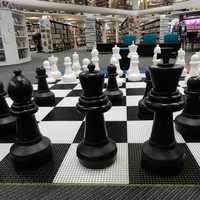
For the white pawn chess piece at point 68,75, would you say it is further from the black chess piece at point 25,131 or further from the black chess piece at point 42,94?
the black chess piece at point 25,131

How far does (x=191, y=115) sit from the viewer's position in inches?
45.4

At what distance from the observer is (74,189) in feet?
2.48

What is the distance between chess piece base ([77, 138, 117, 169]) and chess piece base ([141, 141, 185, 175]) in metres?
0.14

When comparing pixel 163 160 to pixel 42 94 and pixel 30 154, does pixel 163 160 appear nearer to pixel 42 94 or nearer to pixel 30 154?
pixel 30 154

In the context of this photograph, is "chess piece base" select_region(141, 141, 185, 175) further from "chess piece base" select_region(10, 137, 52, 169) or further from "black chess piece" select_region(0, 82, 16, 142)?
"black chess piece" select_region(0, 82, 16, 142)

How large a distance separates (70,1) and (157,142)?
38.4 ft

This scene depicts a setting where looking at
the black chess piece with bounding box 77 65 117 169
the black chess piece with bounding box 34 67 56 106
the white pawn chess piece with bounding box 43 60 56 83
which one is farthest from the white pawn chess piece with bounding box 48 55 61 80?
the black chess piece with bounding box 77 65 117 169

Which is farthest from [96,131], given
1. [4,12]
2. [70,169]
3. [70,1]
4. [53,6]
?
[70,1]

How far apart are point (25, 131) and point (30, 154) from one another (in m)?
0.11

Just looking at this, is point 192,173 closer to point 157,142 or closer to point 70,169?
point 157,142

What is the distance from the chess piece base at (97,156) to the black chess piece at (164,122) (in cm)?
14

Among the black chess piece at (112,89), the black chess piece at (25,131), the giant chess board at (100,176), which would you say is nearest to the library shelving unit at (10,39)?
the black chess piece at (112,89)

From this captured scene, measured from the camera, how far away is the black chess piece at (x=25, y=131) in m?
0.90

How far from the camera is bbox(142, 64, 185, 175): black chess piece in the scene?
0.80 m
